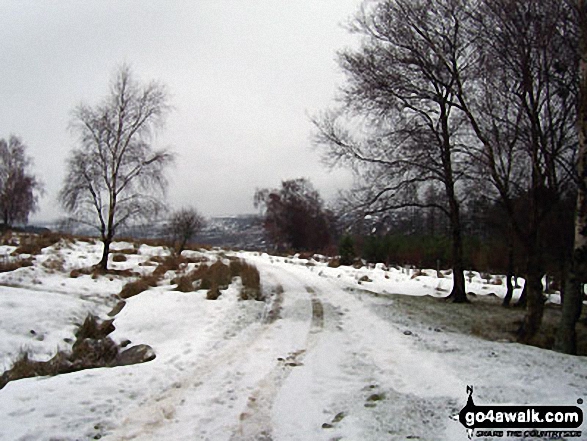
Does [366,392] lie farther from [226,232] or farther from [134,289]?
[226,232]

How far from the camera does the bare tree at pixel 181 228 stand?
31702mm

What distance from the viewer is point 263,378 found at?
4824 mm

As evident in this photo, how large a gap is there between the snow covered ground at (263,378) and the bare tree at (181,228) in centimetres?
2279

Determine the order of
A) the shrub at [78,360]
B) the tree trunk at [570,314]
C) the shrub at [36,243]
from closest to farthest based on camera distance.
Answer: the shrub at [78,360]
the tree trunk at [570,314]
the shrub at [36,243]

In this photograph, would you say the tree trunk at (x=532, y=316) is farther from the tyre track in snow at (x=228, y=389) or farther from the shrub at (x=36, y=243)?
the shrub at (x=36, y=243)

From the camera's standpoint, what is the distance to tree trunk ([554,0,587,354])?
19.1 ft

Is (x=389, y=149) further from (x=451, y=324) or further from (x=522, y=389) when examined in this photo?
(x=522, y=389)

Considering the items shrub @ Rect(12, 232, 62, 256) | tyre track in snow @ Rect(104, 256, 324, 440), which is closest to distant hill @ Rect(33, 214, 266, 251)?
shrub @ Rect(12, 232, 62, 256)

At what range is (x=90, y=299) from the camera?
10266mm

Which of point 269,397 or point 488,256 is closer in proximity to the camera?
point 269,397

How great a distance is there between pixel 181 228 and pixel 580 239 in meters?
29.9

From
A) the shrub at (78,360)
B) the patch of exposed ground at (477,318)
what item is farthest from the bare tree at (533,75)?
the shrub at (78,360)

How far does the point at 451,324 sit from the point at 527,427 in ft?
18.1

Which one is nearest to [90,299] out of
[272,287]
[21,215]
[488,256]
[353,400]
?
[272,287]
